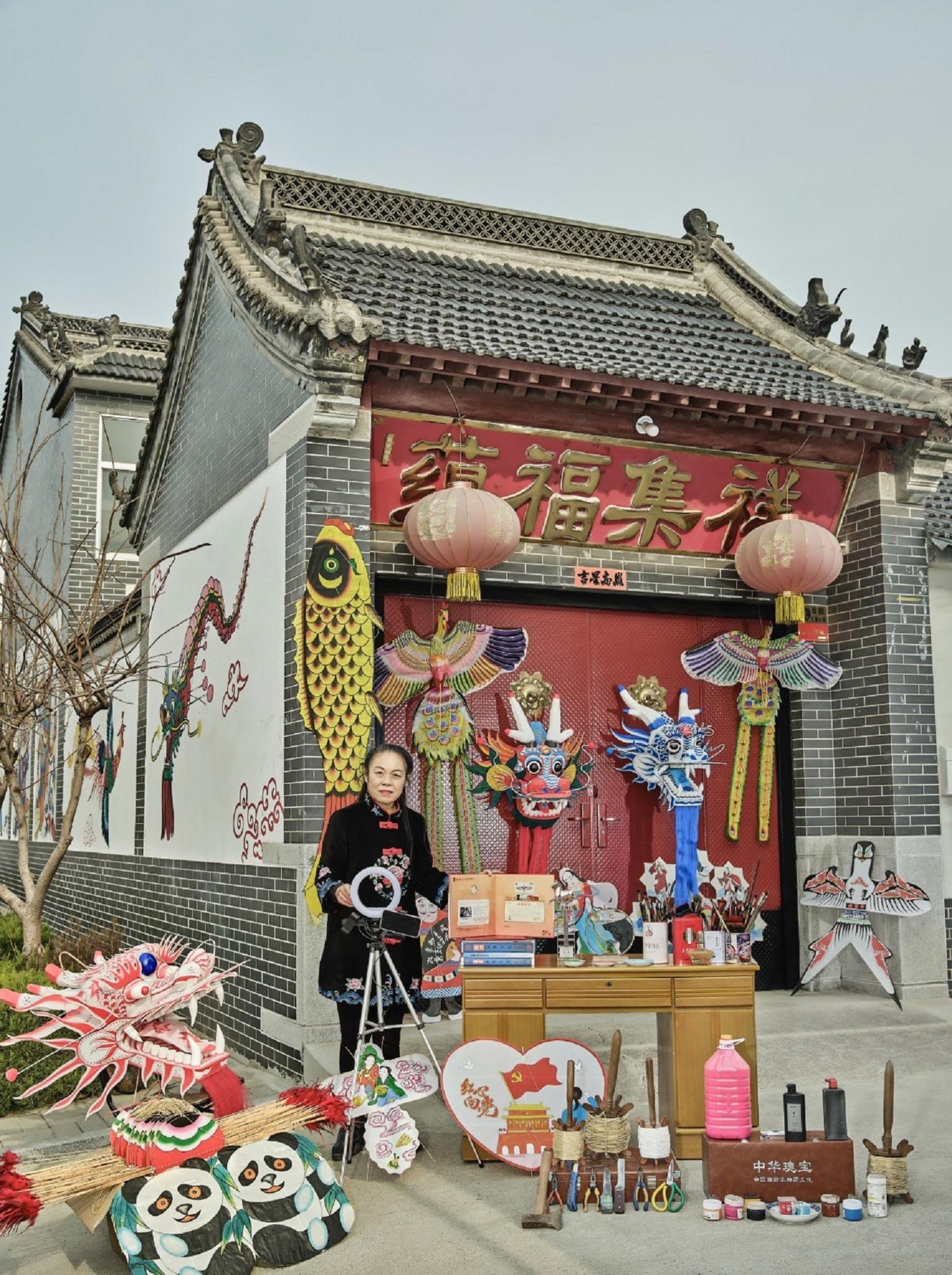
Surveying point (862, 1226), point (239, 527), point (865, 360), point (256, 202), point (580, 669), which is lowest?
point (862, 1226)

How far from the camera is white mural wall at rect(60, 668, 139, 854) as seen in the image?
13242 millimetres

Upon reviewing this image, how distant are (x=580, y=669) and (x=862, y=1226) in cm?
501

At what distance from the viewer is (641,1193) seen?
5.76 meters

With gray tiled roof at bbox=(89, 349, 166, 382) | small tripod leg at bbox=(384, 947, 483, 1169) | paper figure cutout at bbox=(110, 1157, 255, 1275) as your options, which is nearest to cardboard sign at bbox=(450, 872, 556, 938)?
small tripod leg at bbox=(384, 947, 483, 1169)

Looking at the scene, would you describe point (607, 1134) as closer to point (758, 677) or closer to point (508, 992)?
point (508, 992)

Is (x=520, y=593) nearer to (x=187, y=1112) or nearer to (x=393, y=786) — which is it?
(x=393, y=786)

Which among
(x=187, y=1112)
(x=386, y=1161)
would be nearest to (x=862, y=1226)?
(x=386, y=1161)

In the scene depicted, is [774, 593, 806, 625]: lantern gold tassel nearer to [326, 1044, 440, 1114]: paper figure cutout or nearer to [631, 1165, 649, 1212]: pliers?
[326, 1044, 440, 1114]: paper figure cutout

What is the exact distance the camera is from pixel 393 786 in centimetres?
675

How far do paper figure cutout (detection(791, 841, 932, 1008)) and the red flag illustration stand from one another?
405 centimetres

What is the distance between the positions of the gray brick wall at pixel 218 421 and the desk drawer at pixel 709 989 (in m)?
4.59

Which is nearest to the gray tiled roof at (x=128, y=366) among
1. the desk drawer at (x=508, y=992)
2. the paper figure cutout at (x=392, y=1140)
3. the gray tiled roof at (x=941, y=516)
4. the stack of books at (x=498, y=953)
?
the gray tiled roof at (x=941, y=516)

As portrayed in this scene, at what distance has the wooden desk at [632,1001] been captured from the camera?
643 centimetres

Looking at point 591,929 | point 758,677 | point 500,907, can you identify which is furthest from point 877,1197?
point 758,677
